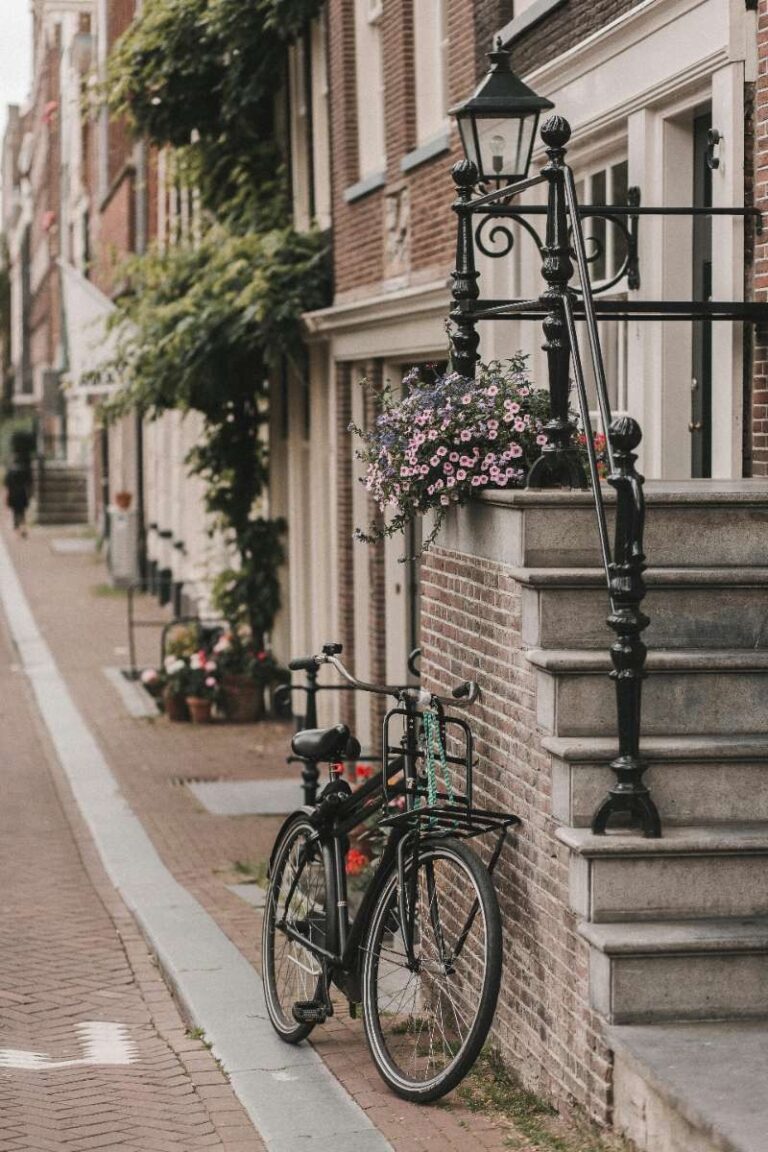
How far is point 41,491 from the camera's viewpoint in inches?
1877

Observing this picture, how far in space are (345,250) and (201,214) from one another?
437 cm

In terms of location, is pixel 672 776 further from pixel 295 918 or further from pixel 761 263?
pixel 761 263

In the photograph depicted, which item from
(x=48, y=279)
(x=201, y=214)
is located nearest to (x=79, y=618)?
(x=201, y=214)

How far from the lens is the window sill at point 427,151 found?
39.9ft

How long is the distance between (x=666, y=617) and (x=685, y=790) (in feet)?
1.91

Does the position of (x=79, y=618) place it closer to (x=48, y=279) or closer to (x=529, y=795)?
(x=529, y=795)

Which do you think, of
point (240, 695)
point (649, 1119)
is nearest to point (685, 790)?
point (649, 1119)

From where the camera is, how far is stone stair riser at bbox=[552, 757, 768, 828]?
17.6ft

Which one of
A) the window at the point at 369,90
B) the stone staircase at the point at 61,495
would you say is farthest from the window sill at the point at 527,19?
the stone staircase at the point at 61,495

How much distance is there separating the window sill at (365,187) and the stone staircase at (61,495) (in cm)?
3389

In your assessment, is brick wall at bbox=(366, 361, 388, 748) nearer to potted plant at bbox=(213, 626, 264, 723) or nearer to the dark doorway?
potted plant at bbox=(213, 626, 264, 723)

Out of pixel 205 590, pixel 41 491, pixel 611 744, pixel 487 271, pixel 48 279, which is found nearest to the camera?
pixel 611 744

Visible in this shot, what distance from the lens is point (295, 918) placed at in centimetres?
696

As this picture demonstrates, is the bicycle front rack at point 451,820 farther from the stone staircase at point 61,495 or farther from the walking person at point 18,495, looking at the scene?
the stone staircase at point 61,495
